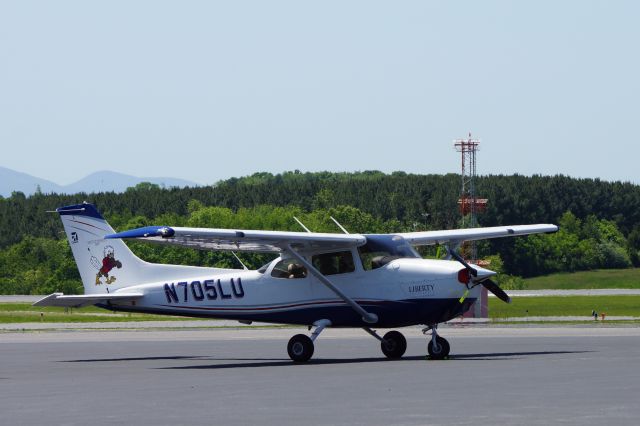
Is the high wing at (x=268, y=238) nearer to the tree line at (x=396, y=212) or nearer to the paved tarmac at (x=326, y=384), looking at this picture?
the paved tarmac at (x=326, y=384)

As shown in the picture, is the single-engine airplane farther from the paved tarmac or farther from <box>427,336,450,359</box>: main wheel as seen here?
the paved tarmac

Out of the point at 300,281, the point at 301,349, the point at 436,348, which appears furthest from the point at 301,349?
the point at 436,348

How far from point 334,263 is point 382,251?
111cm

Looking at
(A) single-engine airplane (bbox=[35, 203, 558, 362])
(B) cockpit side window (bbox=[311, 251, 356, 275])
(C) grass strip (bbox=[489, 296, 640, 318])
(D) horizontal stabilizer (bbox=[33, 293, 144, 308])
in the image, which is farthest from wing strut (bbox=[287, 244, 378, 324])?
(C) grass strip (bbox=[489, 296, 640, 318])

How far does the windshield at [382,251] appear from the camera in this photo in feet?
90.7

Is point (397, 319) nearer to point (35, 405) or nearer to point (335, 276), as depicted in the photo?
point (335, 276)

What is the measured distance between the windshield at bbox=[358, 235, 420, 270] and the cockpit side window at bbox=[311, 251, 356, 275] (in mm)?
295

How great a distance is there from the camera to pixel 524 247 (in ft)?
465

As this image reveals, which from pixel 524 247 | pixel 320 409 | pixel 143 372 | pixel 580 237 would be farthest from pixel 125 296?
pixel 580 237

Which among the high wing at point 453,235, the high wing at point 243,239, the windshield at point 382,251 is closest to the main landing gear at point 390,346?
the windshield at point 382,251

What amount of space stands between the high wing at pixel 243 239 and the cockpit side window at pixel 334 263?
6.1 inches

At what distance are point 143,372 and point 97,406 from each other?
7.70m

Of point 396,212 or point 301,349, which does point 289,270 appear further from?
point 396,212

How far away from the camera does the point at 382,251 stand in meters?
27.7
